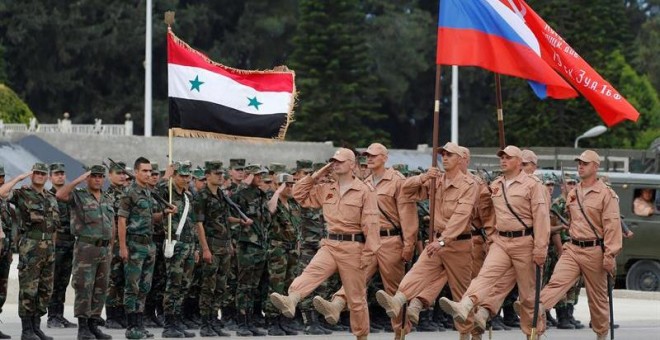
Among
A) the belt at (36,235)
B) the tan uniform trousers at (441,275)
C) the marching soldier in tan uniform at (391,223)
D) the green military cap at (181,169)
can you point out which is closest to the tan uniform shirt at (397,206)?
the marching soldier in tan uniform at (391,223)

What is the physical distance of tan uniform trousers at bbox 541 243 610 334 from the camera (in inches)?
654

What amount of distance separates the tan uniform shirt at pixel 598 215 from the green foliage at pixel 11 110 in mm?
26373

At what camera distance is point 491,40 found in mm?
17453

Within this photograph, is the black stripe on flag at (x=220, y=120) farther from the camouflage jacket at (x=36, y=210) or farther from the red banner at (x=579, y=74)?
the red banner at (x=579, y=74)

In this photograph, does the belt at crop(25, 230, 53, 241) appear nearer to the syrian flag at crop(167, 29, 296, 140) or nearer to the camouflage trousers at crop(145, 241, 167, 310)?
the camouflage trousers at crop(145, 241, 167, 310)

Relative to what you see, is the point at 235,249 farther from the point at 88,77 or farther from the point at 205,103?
the point at 88,77

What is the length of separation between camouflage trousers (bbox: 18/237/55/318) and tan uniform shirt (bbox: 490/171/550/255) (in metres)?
4.35

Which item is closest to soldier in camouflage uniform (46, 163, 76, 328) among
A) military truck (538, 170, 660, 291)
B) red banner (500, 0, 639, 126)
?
red banner (500, 0, 639, 126)

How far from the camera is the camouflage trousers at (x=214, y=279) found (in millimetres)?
17578

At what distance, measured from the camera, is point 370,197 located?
15.3 m

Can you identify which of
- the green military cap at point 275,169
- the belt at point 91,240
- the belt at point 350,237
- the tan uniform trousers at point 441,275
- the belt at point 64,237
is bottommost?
the tan uniform trousers at point 441,275

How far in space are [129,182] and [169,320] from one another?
67.9 inches

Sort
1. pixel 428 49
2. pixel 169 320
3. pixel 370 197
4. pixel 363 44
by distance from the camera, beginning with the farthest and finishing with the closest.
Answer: pixel 428 49, pixel 363 44, pixel 169 320, pixel 370 197

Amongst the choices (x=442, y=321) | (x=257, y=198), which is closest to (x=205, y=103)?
(x=257, y=198)
